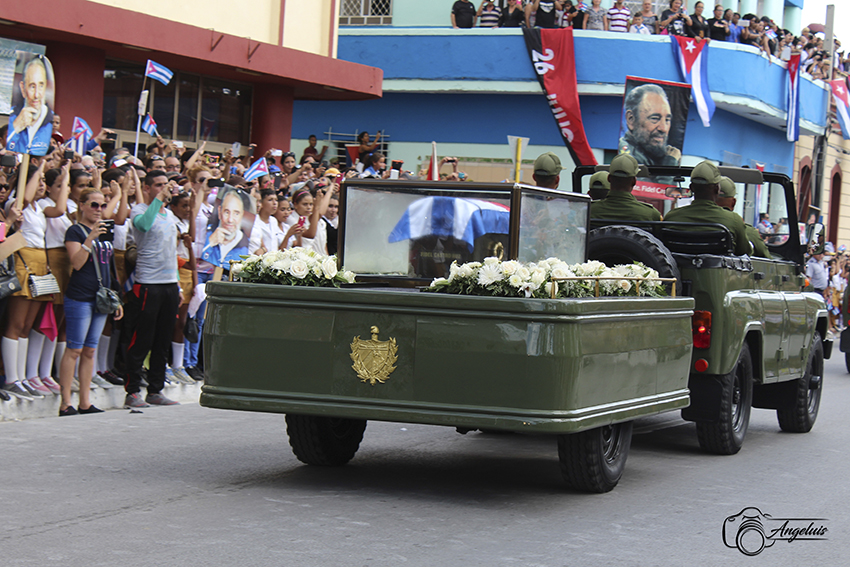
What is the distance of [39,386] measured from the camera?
10.2 m

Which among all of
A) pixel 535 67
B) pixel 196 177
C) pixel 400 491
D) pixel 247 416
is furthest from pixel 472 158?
pixel 400 491

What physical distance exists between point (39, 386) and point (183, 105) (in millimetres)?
11230

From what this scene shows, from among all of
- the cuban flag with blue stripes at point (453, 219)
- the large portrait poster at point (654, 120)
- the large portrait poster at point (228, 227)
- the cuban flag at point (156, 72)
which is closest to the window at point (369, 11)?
the large portrait poster at point (654, 120)

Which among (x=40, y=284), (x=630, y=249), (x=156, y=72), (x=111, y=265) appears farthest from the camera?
(x=156, y=72)

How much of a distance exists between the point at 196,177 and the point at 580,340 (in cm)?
685

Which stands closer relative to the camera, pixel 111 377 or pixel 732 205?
pixel 732 205

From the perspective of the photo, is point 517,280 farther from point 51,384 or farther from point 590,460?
point 51,384

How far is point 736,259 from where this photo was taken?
9.03 m

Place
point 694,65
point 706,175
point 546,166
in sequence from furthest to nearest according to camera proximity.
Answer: point 694,65, point 706,175, point 546,166

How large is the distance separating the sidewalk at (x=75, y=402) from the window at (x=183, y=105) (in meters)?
8.79

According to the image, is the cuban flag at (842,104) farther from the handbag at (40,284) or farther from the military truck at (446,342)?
the handbag at (40,284)

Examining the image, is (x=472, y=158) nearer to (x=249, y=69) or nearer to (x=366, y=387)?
(x=249, y=69)

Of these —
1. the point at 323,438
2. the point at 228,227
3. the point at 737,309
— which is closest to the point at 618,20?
the point at 228,227

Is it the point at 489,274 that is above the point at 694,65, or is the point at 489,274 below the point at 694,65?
below
